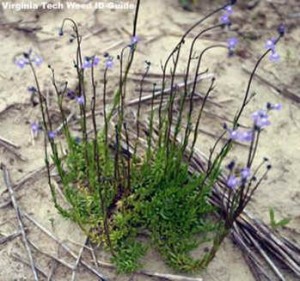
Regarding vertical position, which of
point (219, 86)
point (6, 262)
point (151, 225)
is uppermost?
point (219, 86)

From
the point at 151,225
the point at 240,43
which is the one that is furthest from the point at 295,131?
the point at 151,225

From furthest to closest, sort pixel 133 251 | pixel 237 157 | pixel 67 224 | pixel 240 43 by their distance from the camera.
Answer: pixel 240 43
pixel 237 157
pixel 67 224
pixel 133 251

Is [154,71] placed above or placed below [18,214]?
above

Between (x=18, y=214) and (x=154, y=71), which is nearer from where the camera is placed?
(x=18, y=214)

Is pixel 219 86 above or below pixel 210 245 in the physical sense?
above

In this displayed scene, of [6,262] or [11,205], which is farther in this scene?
[11,205]

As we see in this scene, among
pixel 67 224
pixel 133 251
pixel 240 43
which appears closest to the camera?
pixel 133 251

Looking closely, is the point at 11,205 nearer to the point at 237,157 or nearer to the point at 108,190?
the point at 108,190
